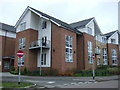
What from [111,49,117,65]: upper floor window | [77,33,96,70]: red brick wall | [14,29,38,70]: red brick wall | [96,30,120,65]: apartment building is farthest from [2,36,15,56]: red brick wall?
[111,49,117,65]: upper floor window

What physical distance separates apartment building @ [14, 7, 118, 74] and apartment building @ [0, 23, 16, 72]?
4.53 metres

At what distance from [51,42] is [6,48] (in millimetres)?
11675

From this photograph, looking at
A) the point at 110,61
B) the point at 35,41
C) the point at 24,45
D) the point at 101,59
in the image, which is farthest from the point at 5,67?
the point at 110,61

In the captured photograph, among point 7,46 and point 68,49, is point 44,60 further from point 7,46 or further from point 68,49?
point 7,46

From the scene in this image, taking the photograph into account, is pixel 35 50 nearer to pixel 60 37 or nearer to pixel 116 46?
pixel 60 37

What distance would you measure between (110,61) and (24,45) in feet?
68.9

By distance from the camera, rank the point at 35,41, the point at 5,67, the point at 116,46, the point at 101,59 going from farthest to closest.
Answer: the point at 116,46 < the point at 101,59 < the point at 5,67 < the point at 35,41

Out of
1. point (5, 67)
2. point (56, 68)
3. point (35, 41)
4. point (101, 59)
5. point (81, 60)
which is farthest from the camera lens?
point (101, 59)

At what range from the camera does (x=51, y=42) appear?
2327 cm

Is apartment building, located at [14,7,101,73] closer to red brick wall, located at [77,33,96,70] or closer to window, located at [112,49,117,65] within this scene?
red brick wall, located at [77,33,96,70]

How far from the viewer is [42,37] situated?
81.9 ft

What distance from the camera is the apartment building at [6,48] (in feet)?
95.6

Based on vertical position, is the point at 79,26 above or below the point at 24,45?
above

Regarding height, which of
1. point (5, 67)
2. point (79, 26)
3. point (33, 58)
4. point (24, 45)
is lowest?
point (5, 67)
